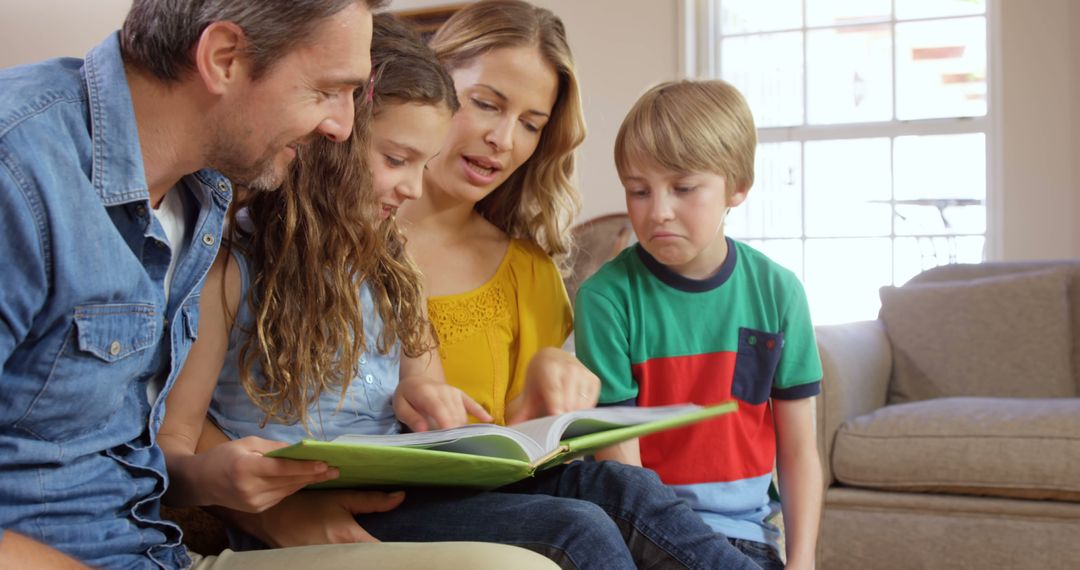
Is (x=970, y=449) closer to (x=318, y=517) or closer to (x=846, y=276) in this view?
(x=318, y=517)

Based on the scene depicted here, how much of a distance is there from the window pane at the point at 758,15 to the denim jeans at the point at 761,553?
3724 millimetres

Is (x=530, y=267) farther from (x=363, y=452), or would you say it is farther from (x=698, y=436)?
(x=363, y=452)

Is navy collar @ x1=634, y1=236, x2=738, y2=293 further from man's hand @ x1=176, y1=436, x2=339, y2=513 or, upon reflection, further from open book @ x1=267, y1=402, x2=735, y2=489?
man's hand @ x1=176, y1=436, x2=339, y2=513

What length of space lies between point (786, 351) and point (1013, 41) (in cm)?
320

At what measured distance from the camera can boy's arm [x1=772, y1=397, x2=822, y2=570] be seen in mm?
1561

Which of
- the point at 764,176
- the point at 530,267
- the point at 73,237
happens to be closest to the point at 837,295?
the point at 764,176

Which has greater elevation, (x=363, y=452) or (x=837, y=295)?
(x=363, y=452)

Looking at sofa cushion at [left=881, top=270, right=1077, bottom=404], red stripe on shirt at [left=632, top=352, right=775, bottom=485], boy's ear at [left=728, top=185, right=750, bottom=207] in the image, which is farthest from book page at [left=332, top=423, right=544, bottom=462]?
sofa cushion at [left=881, top=270, right=1077, bottom=404]

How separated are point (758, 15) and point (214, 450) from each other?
428 cm

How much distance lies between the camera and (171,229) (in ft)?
3.74

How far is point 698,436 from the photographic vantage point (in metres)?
1.58

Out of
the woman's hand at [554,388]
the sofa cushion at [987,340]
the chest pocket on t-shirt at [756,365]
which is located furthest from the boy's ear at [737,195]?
the sofa cushion at [987,340]

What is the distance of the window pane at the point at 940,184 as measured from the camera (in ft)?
14.6

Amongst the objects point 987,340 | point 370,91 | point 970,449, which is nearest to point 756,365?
point 370,91
